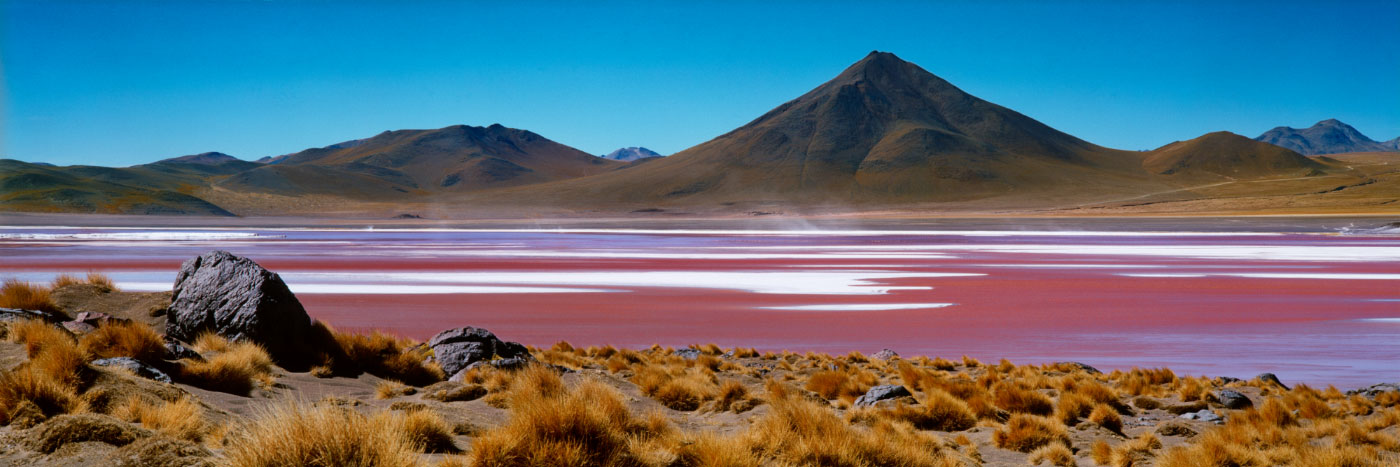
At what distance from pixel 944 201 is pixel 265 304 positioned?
5652 inches

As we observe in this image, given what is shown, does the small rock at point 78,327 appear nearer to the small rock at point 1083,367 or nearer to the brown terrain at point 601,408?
the brown terrain at point 601,408

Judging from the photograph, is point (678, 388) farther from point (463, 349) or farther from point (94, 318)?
point (94, 318)

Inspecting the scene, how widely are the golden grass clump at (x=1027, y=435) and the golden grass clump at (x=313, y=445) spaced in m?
5.15

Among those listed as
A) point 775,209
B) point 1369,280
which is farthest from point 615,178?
point 1369,280

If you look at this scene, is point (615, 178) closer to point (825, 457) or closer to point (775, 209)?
point (775, 209)

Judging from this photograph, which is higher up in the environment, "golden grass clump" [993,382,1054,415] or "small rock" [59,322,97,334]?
"small rock" [59,322,97,334]

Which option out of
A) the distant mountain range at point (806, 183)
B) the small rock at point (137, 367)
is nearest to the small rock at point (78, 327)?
the small rock at point (137, 367)

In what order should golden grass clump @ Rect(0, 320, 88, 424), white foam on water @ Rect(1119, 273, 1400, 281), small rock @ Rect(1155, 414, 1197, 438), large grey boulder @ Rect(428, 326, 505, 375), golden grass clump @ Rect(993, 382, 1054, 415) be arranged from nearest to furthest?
golden grass clump @ Rect(0, 320, 88, 424), small rock @ Rect(1155, 414, 1197, 438), golden grass clump @ Rect(993, 382, 1054, 415), large grey boulder @ Rect(428, 326, 505, 375), white foam on water @ Rect(1119, 273, 1400, 281)

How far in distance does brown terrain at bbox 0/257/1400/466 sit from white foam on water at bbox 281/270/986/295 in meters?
9.57

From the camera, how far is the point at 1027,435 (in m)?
7.78

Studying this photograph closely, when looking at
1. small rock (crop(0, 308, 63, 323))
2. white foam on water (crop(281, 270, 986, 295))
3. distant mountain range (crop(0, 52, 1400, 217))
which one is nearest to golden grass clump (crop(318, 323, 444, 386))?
small rock (crop(0, 308, 63, 323))

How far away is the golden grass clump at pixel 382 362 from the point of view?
1002cm

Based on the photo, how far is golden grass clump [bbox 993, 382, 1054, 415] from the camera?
9.16m

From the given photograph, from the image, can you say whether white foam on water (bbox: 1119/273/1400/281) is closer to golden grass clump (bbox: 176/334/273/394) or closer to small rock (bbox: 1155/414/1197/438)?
small rock (bbox: 1155/414/1197/438)
